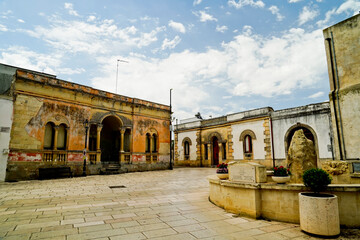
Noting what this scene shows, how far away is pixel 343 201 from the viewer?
15.6ft

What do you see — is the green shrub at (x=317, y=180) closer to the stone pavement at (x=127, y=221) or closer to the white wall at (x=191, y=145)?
the stone pavement at (x=127, y=221)

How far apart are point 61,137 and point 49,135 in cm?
85

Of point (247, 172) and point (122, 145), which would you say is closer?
point (247, 172)

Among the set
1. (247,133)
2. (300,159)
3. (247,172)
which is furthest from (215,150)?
(247,172)

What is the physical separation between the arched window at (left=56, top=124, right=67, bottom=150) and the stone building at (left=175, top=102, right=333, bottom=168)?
15.6 metres

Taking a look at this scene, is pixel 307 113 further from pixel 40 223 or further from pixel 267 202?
pixel 40 223

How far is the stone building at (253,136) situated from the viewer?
16.8 metres

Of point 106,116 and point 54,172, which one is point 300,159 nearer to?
point 54,172

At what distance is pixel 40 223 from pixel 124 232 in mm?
2265

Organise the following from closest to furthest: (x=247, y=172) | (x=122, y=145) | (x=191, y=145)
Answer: (x=247, y=172)
(x=122, y=145)
(x=191, y=145)

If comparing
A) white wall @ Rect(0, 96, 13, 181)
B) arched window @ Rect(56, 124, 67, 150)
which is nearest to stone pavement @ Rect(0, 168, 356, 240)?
white wall @ Rect(0, 96, 13, 181)

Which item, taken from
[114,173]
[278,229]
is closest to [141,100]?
[114,173]

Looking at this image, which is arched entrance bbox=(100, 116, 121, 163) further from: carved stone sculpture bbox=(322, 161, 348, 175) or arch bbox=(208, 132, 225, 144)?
carved stone sculpture bbox=(322, 161, 348, 175)

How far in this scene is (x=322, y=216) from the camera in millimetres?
4234
